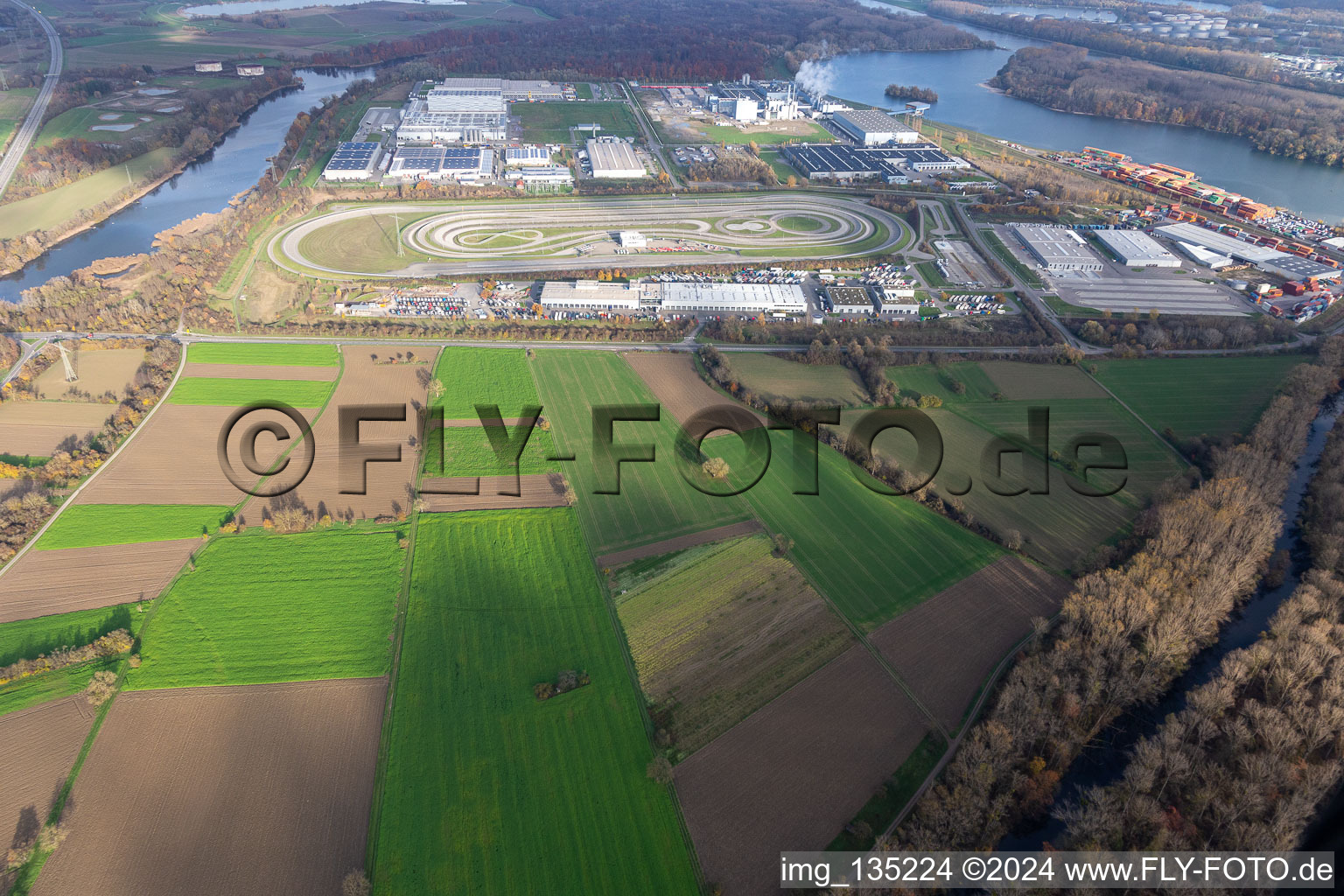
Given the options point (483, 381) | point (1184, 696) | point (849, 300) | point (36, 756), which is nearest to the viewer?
point (36, 756)

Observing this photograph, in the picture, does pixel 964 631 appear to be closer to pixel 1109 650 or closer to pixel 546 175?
pixel 1109 650

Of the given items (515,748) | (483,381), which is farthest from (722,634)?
(483,381)

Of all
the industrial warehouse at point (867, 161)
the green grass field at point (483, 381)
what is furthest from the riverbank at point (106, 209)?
the industrial warehouse at point (867, 161)

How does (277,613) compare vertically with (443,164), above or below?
below

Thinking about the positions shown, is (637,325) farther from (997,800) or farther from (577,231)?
(997,800)

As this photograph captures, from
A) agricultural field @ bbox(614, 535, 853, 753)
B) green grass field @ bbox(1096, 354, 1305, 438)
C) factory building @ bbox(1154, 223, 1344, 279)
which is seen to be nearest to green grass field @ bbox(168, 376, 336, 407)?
agricultural field @ bbox(614, 535, 853, 753)

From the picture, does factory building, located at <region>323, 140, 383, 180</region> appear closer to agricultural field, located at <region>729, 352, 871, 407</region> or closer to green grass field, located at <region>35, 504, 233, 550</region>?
agricultural field, located at <region>729, 352, 871, 407</region>

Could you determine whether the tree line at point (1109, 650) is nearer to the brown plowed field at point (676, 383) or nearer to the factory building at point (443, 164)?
the brown plowed field at point (676, 383)

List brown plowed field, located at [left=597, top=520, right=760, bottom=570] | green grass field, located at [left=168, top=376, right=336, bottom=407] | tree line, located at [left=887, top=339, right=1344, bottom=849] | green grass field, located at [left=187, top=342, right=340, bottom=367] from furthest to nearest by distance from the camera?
green grass field, located at [left=187, top=342, right=340, bottom=367] < green grass field, located at [left=168, top=376, right=336, bottom=407] < brown plowed field, located at [left=597, top=520, right=760, bottom=570] < tree line, located at [left=887, top=339, right=1344, bottom=849]
